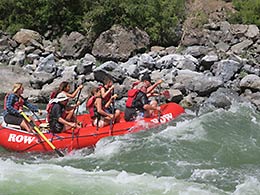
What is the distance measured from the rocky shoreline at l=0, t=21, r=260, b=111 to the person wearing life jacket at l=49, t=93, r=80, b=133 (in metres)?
4.16

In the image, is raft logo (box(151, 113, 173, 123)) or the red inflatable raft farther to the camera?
raft logo (box(151, 113, 173, 123))

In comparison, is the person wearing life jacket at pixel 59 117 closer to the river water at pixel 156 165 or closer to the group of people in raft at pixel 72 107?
the group of people in raft at pixel 72 107

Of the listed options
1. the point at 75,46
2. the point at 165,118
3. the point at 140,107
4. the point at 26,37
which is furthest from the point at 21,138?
the point at 26,37

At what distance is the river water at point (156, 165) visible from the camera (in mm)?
6207

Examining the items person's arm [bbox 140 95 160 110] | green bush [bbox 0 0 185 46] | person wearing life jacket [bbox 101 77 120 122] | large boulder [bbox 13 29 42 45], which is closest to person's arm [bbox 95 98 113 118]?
person wearing life jacket [bbox 101 77 120 122]

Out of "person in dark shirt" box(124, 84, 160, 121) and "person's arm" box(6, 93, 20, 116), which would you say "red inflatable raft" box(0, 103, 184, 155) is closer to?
"person's arm" box(6, 93, 20, 116)

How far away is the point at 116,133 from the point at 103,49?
8775 mm

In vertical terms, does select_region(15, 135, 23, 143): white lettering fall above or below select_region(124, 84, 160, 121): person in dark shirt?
below

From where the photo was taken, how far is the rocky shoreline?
13.4m

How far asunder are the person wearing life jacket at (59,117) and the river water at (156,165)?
0.60 metres

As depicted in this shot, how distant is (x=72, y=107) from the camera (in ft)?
30.9

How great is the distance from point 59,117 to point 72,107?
679 mm

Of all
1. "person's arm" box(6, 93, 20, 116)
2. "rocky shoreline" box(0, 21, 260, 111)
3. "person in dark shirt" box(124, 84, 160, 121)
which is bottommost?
"rocky shoreline" box(0, 21, 260, 111)

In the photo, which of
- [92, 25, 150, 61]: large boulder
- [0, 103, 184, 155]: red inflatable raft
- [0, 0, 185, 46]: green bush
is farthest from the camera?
[0, 0, 185, 46]: green bush
